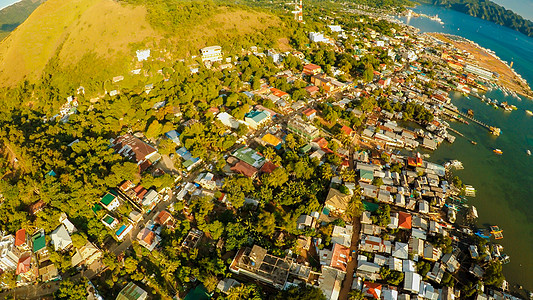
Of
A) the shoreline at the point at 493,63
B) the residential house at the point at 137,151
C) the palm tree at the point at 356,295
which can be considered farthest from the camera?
the shoreline at the point at 493,63

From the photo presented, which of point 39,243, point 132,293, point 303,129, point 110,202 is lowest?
point 132,293

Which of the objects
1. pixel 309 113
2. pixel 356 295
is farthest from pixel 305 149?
pixel 356 295

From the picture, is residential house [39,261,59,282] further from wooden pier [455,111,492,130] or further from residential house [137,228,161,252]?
wooden pier [455,111,492,130]

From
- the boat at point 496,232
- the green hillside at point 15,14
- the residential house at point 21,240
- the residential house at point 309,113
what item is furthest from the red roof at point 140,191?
the green hillside at point 15,14

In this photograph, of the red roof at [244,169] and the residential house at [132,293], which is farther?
the red roof at [244,169]

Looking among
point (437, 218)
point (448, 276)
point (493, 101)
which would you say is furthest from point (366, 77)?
point (448, 276)

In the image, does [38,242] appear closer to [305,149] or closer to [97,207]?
[97,207]

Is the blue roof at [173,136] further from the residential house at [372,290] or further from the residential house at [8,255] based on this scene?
the residential house at [372,290]
